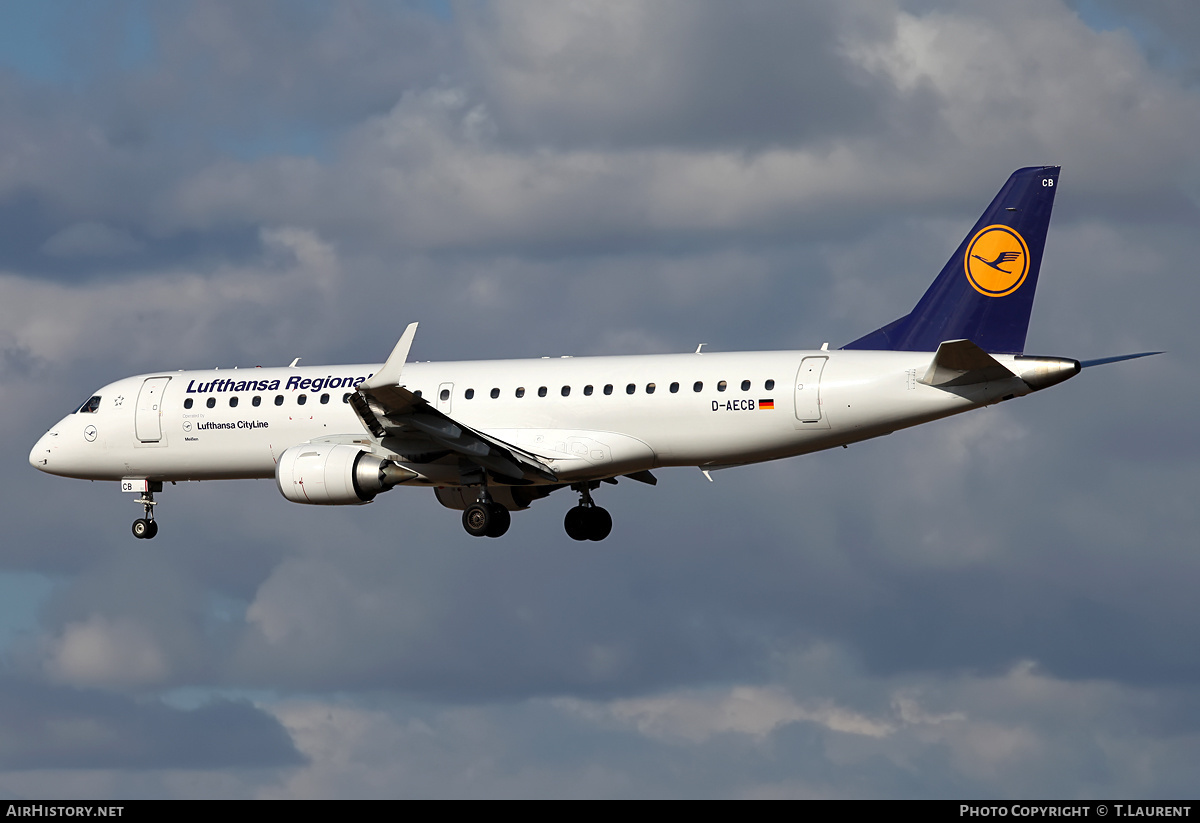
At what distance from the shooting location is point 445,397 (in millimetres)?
43531

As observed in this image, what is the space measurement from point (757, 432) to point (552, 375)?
5563 mm

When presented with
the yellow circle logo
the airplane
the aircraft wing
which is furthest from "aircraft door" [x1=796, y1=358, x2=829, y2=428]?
the aircraft wing

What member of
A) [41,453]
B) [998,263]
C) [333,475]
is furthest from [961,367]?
[41,453]

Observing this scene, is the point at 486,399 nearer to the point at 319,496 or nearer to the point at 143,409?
the point at 319,496

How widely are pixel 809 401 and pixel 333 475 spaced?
11460 mm

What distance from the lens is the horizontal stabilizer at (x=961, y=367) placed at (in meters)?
37.4

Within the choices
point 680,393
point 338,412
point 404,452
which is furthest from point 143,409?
point 680,393

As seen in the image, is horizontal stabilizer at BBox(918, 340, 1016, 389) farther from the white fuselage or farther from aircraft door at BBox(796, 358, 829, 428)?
aircraft door at BBox(796, 358, 829, 428)

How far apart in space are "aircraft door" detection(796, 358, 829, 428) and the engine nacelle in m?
10.0

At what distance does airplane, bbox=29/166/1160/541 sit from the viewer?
39281 mm

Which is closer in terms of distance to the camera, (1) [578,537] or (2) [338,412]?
(2) [338,412]

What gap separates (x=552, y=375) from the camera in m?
42.6

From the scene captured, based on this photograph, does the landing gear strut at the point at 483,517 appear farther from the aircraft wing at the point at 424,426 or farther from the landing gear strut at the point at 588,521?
the landing gear strut at the point at 588,521
